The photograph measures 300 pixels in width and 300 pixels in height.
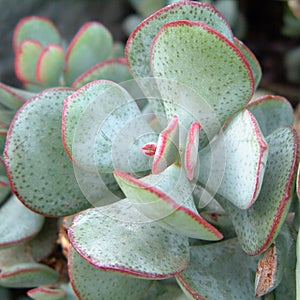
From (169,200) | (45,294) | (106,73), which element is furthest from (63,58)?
(169,200)

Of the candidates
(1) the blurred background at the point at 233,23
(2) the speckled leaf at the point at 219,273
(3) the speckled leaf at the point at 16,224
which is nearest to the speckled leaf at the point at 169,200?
(2) the speckled leaf at the point at 219,273

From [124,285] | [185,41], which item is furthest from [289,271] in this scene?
[185,41]

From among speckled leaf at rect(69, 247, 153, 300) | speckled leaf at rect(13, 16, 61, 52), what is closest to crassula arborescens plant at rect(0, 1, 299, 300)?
speckled leaf at rect(69, 247, 153, 300)

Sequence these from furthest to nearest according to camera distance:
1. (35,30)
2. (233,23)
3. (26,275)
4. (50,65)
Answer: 1. (233,23)
2. (35,30)
3. (50,65)
4. (26,275)

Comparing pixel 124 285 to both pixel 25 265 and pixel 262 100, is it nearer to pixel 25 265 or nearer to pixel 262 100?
pixel 25 265

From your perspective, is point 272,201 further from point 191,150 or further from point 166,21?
point 166,21

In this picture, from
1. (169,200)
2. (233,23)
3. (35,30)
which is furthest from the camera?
(233,23)

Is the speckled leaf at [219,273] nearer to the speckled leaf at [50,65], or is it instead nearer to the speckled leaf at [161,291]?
the speckled leaf at [161,291]
